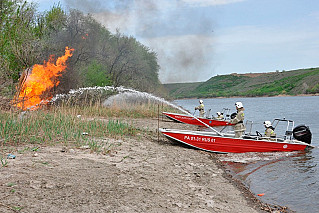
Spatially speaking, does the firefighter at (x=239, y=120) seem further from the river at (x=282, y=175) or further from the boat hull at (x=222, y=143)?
the river at (x=282, y=175)

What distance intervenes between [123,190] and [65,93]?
16984mm

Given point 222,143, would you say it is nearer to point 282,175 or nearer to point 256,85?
point 282,175

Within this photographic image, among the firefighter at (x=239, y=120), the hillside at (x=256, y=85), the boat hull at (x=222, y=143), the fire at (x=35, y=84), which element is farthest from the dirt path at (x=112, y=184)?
the hillside at (x=256, y=85)

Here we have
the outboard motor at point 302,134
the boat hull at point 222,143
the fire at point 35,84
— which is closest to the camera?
the fire at point 35,84

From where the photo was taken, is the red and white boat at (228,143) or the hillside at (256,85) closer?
the red and white boat at (228,143)

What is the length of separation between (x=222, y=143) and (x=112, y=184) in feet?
28.9

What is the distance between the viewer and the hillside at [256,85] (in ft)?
409

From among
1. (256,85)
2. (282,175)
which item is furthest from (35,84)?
(256,85)

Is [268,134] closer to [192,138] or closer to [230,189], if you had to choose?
[192,138]

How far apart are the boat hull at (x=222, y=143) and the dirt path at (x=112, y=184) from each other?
316 cm

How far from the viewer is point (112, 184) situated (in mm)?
7156

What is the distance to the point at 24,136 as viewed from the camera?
10328 mm

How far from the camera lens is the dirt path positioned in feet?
19.0

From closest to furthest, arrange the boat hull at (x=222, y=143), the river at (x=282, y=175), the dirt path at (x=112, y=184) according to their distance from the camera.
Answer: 1. the dirt path at (x=112, y=184)
2. the river at (x=282, y=175)
3. the boat hull at (x=222, y=143)
